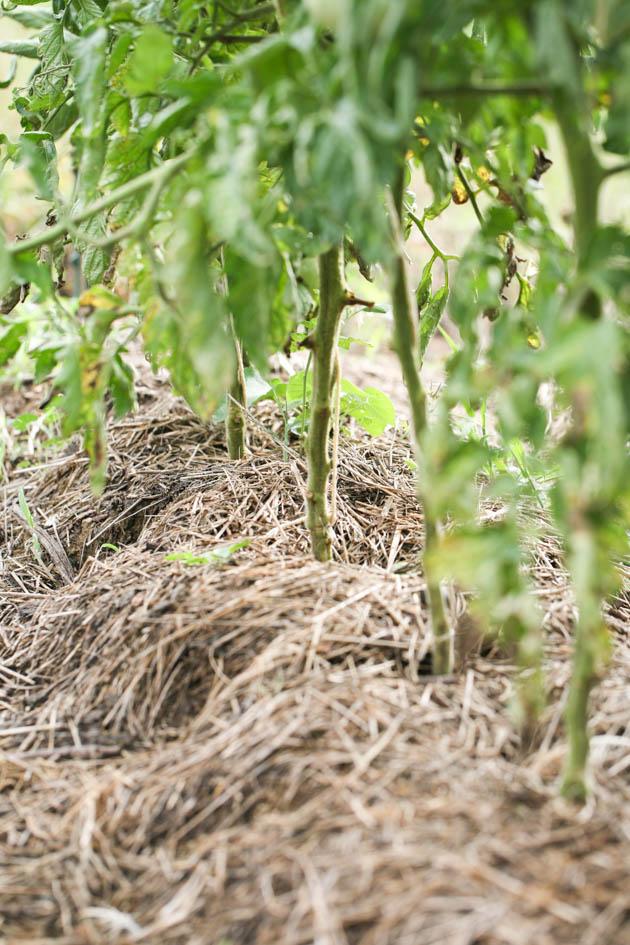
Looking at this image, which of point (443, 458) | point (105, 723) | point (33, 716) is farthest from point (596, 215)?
point (33, 716)

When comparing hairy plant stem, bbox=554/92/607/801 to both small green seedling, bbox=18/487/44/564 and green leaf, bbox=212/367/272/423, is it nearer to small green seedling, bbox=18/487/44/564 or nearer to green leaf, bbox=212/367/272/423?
green leaf, bbox=212/367/272/423

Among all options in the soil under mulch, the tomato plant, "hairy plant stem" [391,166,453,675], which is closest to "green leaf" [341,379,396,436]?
the soil under mulch

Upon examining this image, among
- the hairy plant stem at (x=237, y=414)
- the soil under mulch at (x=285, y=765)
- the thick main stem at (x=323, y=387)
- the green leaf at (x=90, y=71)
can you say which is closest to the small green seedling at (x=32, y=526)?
the soil under mulch at (x=285, y=765)

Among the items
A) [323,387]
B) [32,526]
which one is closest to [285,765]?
[323,387]

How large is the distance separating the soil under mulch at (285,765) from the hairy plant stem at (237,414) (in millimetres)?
274

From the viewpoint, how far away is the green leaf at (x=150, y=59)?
1016 mm

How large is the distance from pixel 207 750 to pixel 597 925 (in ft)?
1.70

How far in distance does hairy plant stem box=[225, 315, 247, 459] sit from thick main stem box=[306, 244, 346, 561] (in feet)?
1.34

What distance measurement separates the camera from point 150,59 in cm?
104

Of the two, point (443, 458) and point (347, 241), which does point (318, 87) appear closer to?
point (443, 458)

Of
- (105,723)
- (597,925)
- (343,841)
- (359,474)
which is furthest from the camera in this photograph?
(359,474)

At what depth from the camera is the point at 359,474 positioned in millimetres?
1918

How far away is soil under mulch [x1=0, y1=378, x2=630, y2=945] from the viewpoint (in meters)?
0.87

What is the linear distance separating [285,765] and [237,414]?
100 cm
